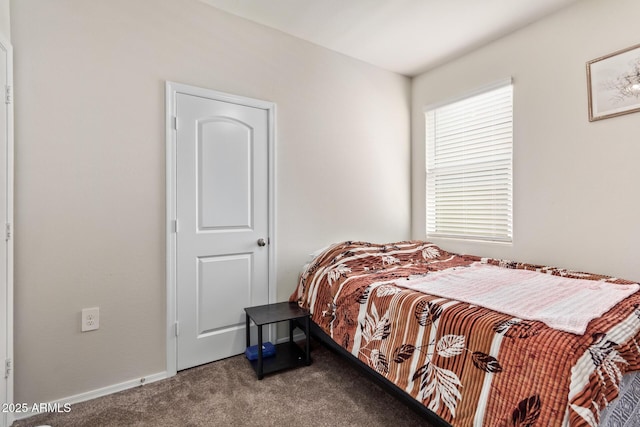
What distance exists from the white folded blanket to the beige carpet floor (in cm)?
71

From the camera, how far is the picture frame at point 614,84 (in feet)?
6.53

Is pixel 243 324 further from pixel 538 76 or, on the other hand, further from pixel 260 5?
pixel 538 76

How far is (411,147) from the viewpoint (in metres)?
3.54

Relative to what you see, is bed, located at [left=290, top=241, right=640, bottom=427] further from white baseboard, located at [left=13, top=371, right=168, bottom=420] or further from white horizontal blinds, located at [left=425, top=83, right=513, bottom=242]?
white baseboard, located at [left=13, top=371, right=168, bottom=420]

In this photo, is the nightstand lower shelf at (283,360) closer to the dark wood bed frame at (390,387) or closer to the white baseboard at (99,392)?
the dark wood bed frame at (390,387)

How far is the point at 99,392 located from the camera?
72.8 inches

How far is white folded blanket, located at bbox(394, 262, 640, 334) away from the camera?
1320 millimetres

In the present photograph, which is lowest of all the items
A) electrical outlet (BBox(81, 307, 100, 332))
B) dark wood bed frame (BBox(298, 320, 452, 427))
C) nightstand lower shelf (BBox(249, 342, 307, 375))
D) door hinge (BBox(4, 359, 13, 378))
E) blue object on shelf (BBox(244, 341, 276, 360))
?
nightstand lower shelf (BBox(249, 342, 307, 375))

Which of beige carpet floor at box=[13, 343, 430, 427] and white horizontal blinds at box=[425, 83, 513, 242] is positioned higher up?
white horizontal blinds at box=[425, 83, 513, 242]

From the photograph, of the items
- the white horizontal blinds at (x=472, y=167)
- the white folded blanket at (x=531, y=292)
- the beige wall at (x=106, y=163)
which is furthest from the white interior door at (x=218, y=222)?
the white horizontal blinds at (x=472, y=167)

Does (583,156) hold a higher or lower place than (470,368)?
higher

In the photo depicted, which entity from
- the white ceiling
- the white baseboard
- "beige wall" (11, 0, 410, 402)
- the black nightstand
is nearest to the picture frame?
the white ceiling

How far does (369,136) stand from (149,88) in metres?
2.02

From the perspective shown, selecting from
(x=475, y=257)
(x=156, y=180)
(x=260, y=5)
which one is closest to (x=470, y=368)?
(x=475, y=257)
